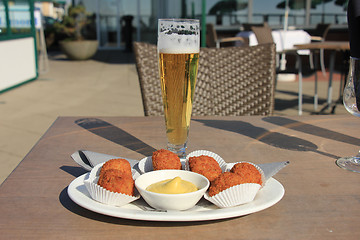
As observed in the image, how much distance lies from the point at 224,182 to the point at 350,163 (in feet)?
1.34

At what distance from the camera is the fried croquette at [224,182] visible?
1.91ft

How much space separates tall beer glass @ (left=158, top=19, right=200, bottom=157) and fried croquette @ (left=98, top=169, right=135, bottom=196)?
31 centimetres

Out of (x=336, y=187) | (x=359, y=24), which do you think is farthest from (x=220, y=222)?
(x=359, y=24)

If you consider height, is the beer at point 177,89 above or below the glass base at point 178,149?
above

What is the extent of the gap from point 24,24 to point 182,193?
8000 millimetres

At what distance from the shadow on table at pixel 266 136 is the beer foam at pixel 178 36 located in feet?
1.16

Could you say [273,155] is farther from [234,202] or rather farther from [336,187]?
[234,202]

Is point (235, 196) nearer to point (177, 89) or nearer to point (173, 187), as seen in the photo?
point (173, 187)

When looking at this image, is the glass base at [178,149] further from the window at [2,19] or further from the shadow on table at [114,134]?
the window at [2,19]

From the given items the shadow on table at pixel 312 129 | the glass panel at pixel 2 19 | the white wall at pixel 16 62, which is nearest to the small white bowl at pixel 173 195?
the shadow on table at pixel 312 129

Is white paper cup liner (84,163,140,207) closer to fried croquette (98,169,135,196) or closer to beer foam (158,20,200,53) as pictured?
fried croquette (98,169,135,196)

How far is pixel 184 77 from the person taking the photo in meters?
0.89

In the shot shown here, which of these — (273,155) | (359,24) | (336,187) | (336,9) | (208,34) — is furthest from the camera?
(336,9)

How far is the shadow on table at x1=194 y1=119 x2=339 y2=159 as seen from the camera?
3.26ft
